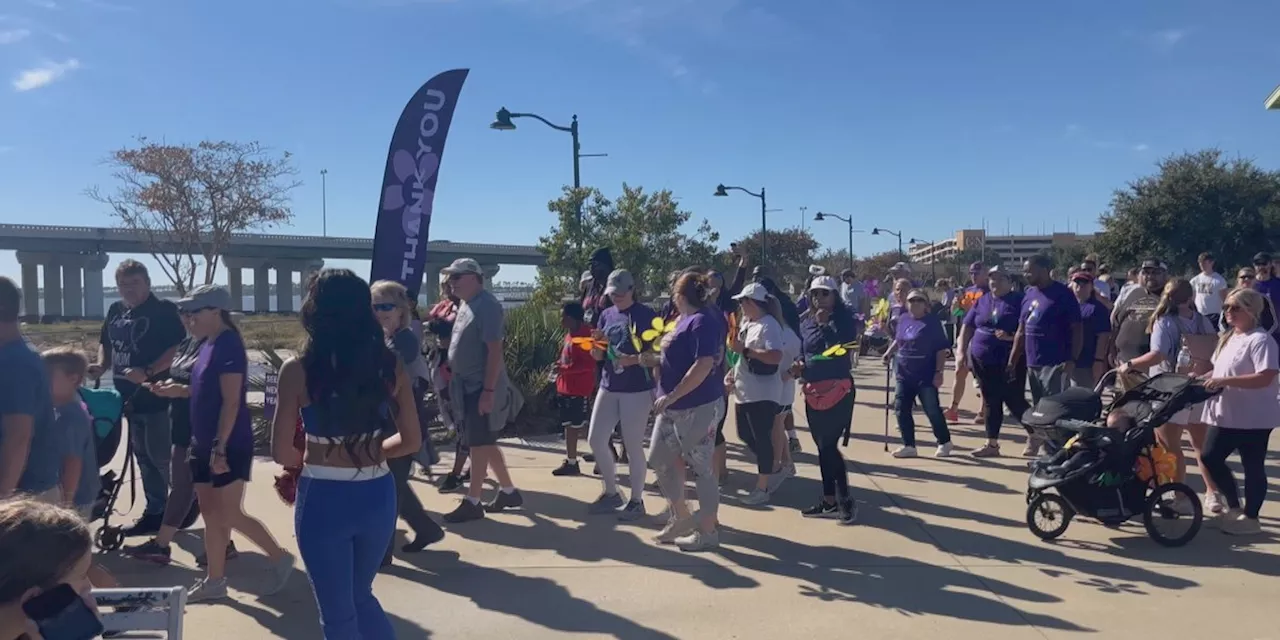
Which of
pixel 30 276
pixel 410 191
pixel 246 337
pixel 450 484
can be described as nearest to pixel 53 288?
pixel 30 276

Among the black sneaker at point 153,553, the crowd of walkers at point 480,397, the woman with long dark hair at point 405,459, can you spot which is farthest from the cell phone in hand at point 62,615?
the black sneaker at point 153,553

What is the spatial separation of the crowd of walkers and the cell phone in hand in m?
0.05

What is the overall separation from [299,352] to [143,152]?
36.1 metres

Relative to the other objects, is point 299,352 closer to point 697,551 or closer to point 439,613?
point 439,613

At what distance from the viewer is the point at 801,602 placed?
184 inches

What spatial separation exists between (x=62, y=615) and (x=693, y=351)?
373cm

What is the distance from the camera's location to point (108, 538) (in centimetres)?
553

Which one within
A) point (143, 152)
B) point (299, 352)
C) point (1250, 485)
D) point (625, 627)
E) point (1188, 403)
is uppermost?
point (143, 152)

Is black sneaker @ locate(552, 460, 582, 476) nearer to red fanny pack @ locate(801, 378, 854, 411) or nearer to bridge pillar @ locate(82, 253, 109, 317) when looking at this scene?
red fanny pack @ locate(801, 378, 854, 411)

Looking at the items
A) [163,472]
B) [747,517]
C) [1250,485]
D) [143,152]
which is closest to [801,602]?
[747,517]

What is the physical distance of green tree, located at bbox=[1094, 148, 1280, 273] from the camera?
3275cm

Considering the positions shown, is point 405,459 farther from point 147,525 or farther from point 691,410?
point 147,525

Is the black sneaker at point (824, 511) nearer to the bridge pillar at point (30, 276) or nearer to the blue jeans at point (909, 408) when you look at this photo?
the blue jeans at point (909, 408)

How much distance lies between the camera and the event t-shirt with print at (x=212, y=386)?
4.40 metres
